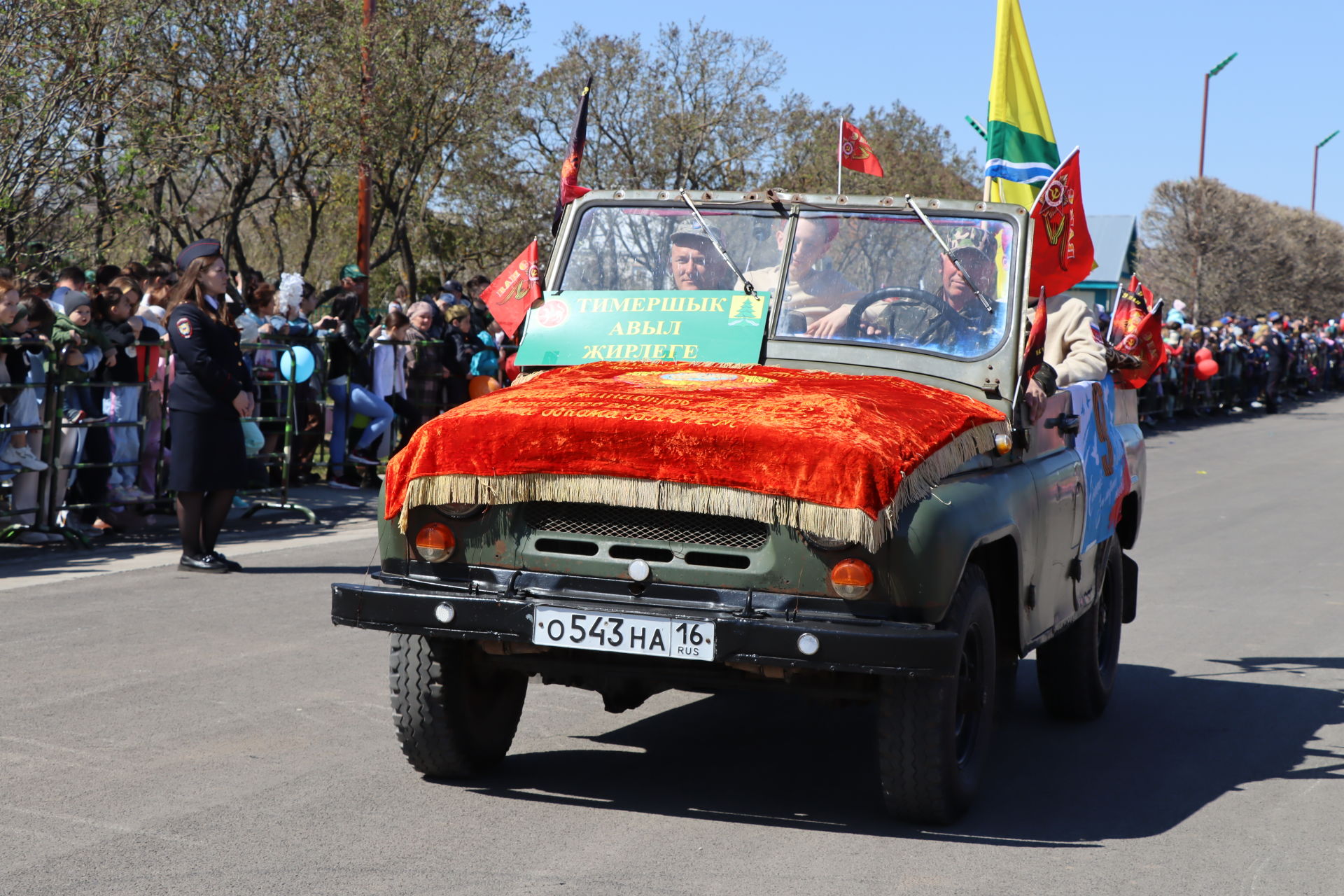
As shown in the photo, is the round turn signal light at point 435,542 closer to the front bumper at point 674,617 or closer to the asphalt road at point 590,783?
the front bumper at point 674,617

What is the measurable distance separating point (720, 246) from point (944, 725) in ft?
7.71

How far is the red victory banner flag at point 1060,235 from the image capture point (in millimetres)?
6109

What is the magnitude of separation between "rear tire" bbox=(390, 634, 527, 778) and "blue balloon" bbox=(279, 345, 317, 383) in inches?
329

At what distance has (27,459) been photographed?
10898 millimetres

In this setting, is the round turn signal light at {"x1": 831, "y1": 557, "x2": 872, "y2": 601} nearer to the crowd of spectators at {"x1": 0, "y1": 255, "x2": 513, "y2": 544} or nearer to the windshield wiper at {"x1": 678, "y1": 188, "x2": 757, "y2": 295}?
the windshield wiper at {"x1": 678, "y1": 188, "x2": 757, "y2": 295}

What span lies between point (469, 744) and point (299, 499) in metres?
9.01

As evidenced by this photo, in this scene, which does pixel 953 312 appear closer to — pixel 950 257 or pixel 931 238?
pixel 950 257

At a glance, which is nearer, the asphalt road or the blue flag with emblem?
the asphalt road

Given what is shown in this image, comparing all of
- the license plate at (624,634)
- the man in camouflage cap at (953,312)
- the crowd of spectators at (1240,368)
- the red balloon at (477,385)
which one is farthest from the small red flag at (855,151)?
the crowd of spectators at (1240,368)

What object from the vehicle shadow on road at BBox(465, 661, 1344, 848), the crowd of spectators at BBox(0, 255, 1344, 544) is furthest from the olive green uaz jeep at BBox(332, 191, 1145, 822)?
the crowd of spectators at BBox(0, 255, 1344, 544)

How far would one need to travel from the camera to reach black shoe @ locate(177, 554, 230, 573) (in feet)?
33.1

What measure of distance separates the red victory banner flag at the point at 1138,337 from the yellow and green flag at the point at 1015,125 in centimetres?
74

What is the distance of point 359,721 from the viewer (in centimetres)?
634

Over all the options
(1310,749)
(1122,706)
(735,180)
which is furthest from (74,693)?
(735,180)
